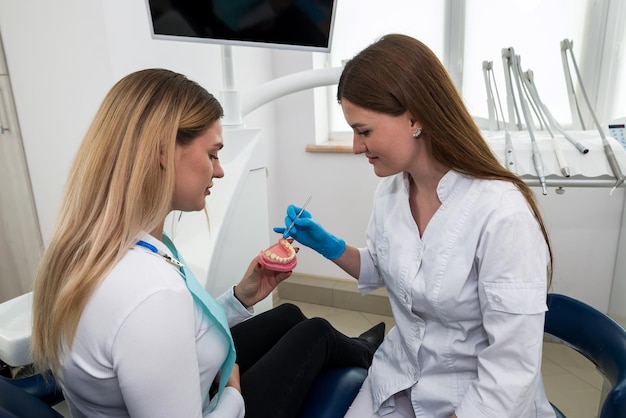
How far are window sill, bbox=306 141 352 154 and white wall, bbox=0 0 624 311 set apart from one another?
0.13 feet

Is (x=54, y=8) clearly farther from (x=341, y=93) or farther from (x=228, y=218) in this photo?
(x=341, y=93)

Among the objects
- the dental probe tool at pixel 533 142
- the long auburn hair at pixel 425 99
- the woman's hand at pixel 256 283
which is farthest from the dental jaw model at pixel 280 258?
the dental probe tool at pixel 533 142

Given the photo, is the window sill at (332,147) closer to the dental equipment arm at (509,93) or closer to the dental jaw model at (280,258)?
the dental equipment arm at (509,93)

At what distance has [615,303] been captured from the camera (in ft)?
6.06

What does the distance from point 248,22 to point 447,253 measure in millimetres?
910

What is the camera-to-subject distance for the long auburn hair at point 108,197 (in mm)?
617

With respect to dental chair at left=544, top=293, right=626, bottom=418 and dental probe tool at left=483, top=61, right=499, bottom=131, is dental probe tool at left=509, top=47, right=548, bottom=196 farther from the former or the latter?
dental chair at left=544, top=293, right=626, bottom=418

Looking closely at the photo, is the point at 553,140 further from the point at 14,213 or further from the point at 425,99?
the point at 14,213

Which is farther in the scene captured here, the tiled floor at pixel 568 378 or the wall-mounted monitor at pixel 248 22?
the tiled floor at pixel 568 378

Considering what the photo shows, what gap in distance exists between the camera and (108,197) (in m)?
0.66

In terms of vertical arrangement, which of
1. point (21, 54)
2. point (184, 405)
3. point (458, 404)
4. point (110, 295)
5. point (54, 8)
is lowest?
point (458, 404)

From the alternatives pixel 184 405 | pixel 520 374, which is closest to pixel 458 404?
pixel 520 374

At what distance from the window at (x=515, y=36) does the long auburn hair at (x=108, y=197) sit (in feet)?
5.14

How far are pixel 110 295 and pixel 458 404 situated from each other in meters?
0.73
